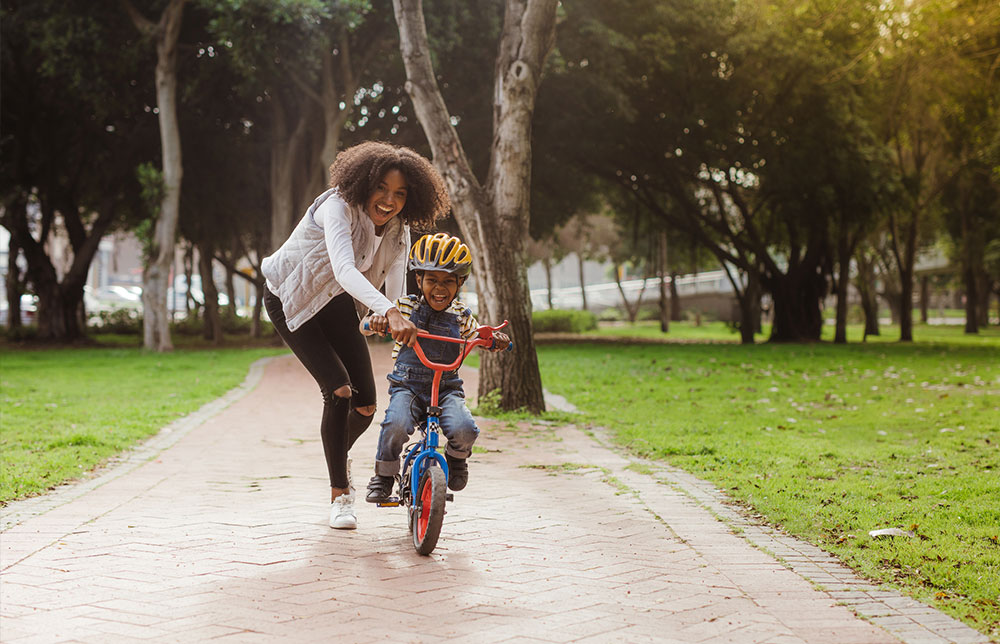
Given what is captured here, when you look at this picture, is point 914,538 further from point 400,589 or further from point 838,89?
point 838,89

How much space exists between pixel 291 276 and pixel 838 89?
76.0ft

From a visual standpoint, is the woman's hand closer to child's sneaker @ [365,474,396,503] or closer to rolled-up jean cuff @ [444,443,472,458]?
rolled-up jean cuff @ [444,443,472,458]

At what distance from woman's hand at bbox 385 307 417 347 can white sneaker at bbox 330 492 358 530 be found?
1.25 m

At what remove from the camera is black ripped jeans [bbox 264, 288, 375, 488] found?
16.3ft

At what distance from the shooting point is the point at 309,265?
490 cm

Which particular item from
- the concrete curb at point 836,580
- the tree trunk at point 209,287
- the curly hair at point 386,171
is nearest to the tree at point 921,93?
the concrete curb at point 836,580

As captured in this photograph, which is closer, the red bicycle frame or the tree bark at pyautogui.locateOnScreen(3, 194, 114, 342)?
the red bicycle frame

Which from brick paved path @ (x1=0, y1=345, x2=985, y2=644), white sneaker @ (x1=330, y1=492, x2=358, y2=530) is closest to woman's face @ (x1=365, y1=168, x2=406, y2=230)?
white sneaker @ (x1=330, y1=492, x2=358, y2=530)

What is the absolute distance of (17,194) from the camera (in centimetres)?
2614

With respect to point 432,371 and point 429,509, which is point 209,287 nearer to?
point 432,371

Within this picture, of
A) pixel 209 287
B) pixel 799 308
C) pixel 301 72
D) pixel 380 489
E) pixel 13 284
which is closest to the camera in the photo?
pixel 380 489

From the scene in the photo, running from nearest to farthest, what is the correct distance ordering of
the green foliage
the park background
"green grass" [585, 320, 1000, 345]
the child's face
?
the child's face, the park background, "green grass" [585, 320, 1000, 345], the green foliage

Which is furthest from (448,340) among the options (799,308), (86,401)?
(799,308)

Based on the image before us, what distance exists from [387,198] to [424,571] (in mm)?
1787
